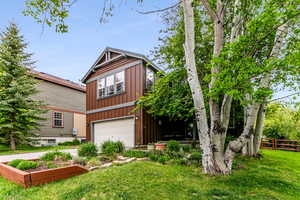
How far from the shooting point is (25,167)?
4277mm

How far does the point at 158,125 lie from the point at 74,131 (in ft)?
35.8

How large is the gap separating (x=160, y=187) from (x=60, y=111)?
16.0 metres

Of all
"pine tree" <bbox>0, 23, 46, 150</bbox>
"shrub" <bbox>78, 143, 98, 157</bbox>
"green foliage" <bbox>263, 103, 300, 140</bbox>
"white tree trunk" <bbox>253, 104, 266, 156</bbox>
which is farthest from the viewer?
"green foliage" <bbox>263, 103, 300, 140</bbox>

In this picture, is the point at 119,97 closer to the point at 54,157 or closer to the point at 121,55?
the point at 121,55

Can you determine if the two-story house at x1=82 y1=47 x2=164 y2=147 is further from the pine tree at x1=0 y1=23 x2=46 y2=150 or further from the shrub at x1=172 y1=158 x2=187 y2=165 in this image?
the pine tree at x1=0 y1=23 x2=46 y2=150

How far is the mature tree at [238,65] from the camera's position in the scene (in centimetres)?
315

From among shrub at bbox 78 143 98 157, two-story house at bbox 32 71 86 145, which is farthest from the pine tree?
shrub at bbox 78 143 98 157

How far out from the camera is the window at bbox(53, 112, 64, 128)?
15613mm

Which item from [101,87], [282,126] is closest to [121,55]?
[101,87]

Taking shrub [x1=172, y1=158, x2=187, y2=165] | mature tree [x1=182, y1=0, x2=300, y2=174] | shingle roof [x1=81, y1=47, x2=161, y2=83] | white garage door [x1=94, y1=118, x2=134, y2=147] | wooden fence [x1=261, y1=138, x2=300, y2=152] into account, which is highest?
shingle roof [x1=81, y1=47, x2=161, y2=83]

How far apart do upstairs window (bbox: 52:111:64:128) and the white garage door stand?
659 centimetres

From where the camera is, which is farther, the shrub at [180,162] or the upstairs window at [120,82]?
the upstairs window at [120,82]

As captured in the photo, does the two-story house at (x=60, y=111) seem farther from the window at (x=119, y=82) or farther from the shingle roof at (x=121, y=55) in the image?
the window at (x=119, y=82)

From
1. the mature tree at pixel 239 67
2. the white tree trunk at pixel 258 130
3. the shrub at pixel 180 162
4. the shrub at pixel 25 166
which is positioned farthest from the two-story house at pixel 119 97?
the shrub at pixel 25 166
